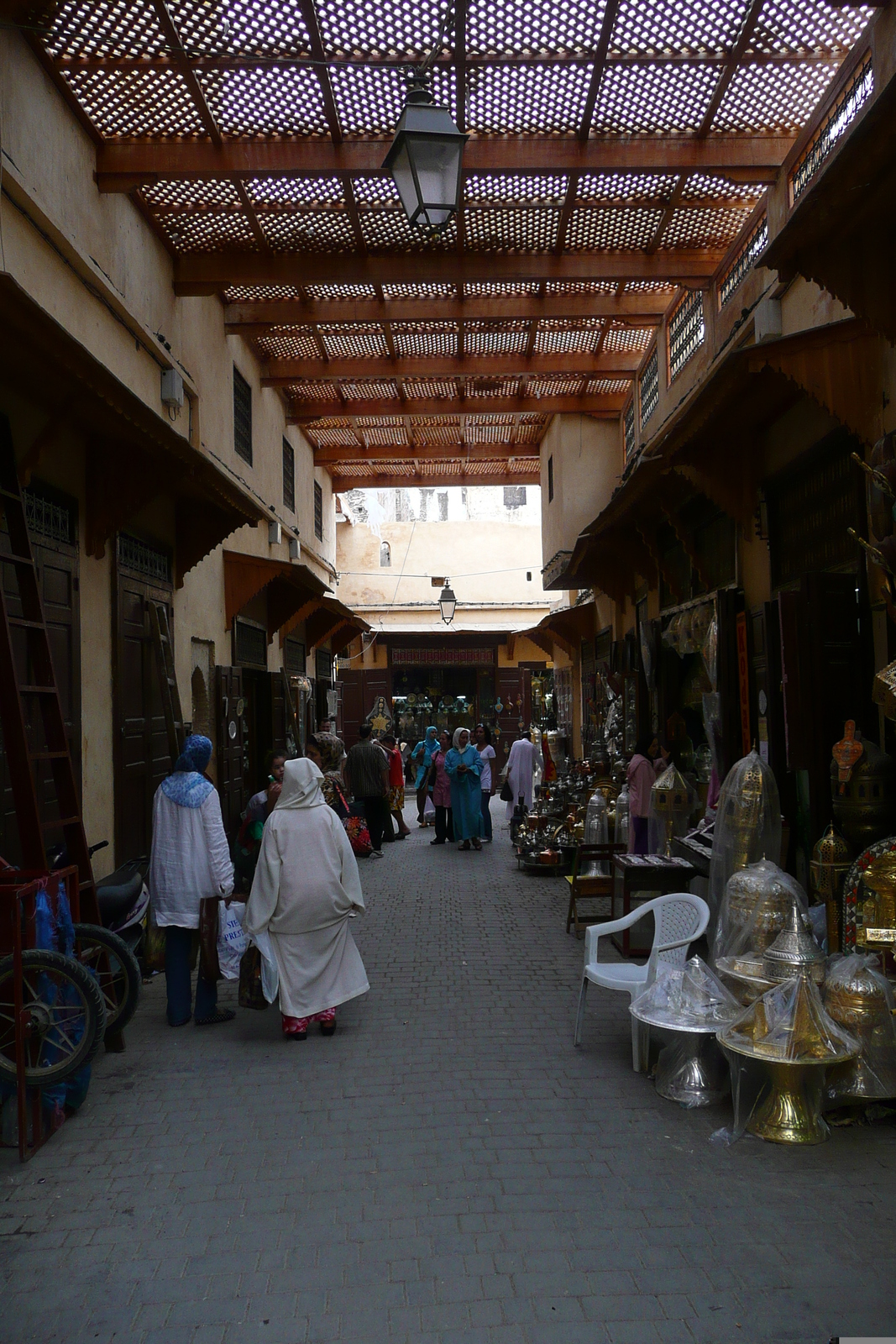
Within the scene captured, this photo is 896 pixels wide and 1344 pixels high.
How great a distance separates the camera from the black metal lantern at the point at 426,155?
5.23 meters

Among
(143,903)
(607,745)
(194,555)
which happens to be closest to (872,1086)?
(143,903)

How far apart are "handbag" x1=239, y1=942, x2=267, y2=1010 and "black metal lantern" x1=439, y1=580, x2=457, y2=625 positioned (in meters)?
16.5

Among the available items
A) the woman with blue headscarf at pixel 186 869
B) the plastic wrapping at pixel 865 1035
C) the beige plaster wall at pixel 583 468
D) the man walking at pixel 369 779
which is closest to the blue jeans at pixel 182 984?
the woman with blue headscarf at pixel 186 869

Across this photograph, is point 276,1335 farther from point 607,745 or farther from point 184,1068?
point 607,745

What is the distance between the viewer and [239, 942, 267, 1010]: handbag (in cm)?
534

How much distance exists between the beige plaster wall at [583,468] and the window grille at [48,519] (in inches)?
377

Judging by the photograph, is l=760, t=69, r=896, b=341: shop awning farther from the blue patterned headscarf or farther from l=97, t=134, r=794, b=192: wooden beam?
the blue patterned headscarf

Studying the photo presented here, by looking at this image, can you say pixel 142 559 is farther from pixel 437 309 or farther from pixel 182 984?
pixel 437 309

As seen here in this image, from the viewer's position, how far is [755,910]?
15.7 ft

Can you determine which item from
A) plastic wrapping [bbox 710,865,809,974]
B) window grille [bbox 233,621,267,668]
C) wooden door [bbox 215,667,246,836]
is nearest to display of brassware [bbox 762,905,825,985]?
plastic wrapping [bbox 710,865,809,974]

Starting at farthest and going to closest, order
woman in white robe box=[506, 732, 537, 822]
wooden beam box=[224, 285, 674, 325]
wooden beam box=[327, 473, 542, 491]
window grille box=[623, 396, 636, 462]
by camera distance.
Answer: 1. wooden beam box=[327, 473, 542, 491]
2. window grille box=[623, 396, 636, 462]
3. woman in white robe box=[506, 732, 537, 822]
4. wooden beam box=[224, 285, 674, 325]

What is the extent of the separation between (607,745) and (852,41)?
820cm

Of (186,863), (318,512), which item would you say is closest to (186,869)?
(186,863)

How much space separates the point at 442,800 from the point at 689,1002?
9041mm
